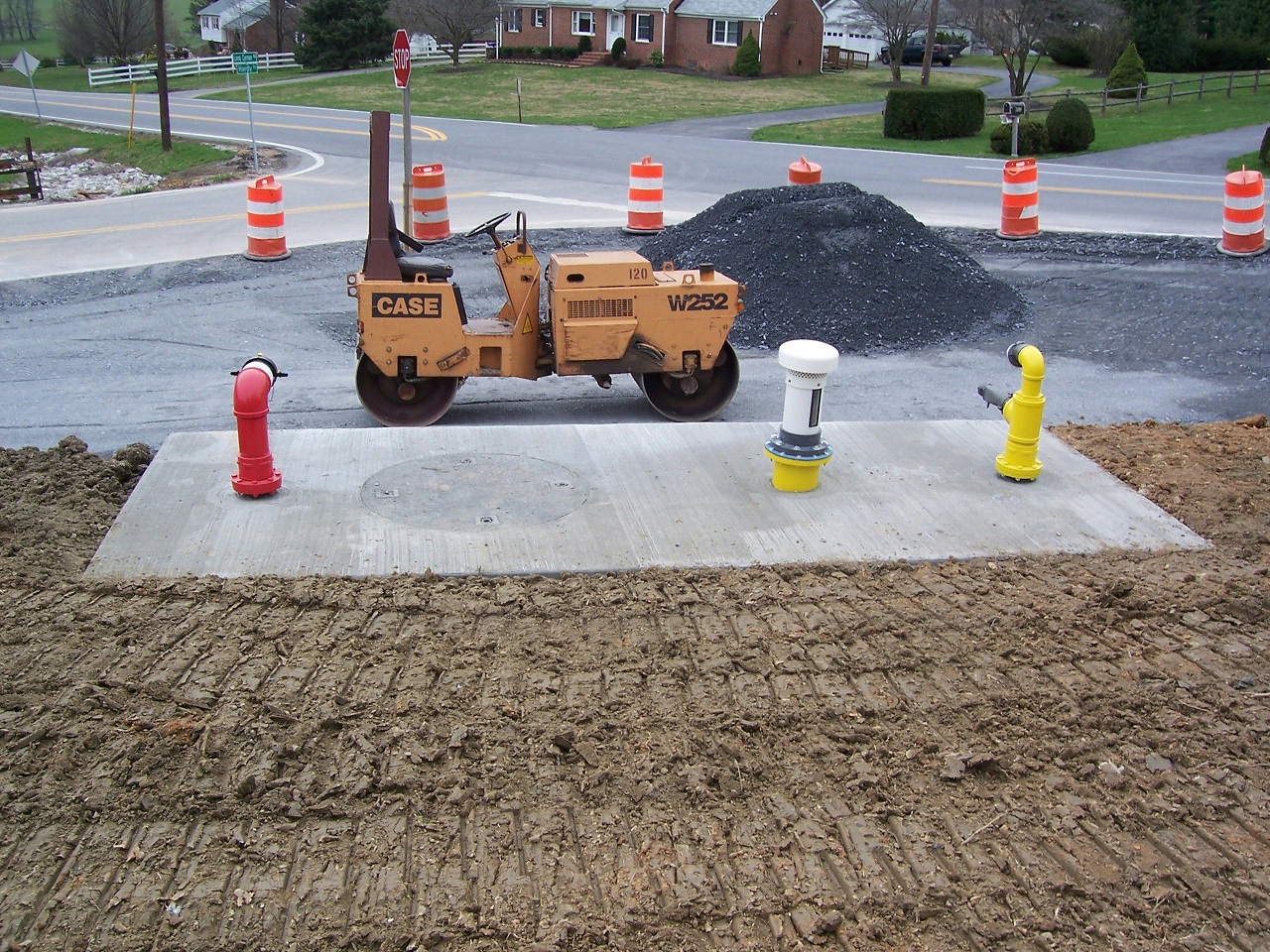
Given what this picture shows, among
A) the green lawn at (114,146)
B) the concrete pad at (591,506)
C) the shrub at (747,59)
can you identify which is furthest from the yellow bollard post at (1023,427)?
the shrub at (747,59)

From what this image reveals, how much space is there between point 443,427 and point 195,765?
4016mm

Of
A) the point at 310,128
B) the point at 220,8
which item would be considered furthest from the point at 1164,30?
the point at 220,8

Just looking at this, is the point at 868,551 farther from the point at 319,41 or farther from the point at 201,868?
Result: the point at 319,41

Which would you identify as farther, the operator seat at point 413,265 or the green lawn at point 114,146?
the green lawn at point 114,146

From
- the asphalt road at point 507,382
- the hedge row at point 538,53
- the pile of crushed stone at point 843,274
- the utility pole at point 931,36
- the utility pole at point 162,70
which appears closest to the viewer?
the asphalt road at point 507,382

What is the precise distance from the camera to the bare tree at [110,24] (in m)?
61.7

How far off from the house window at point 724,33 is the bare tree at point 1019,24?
15.6 m

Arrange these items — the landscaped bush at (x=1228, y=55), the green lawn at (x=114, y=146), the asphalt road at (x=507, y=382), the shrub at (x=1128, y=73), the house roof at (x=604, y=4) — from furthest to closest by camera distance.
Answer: the house roof at (x=604, y=4) < the landscaped bush at (x=1228, y=55) < the shrub at (x=1128, y=73) < the green lawn at (x=114, y=146) < the asphalt road at (x=507, y=382)

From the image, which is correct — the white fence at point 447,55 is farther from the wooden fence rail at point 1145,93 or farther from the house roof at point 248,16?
the wooden fence rail at point 1145,93

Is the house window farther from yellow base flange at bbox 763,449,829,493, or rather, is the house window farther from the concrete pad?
yellow base flange at bbox 763,449,829,493

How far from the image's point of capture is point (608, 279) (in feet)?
26.7

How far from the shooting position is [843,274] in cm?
1167

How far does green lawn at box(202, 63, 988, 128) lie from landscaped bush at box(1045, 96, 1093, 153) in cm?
1134

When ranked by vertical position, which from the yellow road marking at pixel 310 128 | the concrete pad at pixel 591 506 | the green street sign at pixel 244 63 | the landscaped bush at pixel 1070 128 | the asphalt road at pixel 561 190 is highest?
the green street sign at pixel 244 63
